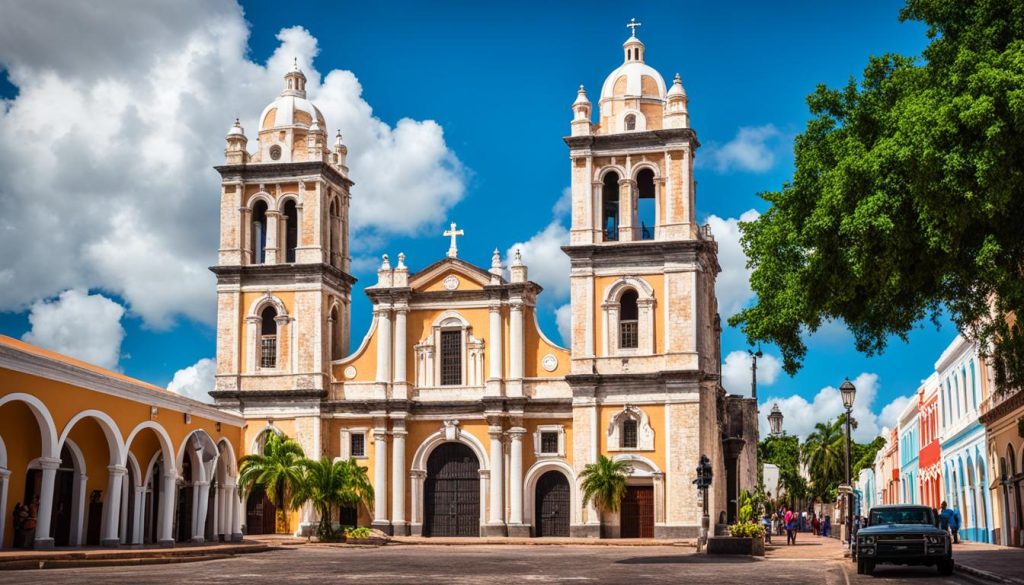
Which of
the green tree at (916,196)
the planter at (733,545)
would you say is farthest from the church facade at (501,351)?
the green tree at (916,196)

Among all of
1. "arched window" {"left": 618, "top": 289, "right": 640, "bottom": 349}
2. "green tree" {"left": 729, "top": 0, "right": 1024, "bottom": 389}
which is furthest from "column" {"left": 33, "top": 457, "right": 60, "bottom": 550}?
"arched window" {"left": 618, "top": 289, "right": 640, "bottom": 349}

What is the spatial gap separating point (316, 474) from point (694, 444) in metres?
12.9

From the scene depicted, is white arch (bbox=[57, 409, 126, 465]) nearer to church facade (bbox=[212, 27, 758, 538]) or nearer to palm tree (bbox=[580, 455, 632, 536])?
church facade (bbox=[212, 27, 758, 538])

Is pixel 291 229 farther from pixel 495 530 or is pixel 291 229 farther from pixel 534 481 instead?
pixel 495 530

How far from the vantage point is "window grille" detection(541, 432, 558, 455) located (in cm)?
4572

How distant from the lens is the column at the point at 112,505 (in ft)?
101

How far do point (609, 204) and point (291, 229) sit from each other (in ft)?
42.2

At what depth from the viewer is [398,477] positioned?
1825 inches

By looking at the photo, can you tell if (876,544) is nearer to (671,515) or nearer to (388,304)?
(671,515)

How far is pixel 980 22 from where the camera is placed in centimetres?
1788

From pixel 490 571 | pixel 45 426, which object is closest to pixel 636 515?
pixel 490 571

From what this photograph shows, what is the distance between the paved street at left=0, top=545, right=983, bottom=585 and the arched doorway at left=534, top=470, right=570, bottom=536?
13480 millimetres

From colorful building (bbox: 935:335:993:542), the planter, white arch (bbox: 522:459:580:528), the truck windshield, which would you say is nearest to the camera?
the truck windshield

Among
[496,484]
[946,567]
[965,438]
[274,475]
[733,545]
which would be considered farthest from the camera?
[496,484]
